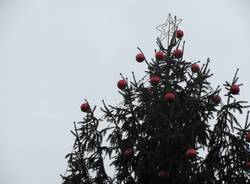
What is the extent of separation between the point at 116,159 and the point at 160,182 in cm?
113

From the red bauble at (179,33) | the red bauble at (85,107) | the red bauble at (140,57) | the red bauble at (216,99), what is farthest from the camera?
the red bauble at (179,33)

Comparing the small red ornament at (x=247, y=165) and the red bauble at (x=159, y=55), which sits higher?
the red bauble at (x=159, y=55)

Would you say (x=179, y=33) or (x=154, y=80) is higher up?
(x=179, y=33)

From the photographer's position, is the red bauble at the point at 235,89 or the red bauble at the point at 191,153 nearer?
the red bauble at the point at 191,153

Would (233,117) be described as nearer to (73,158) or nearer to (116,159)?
(116,159)

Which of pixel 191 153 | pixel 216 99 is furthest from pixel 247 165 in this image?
pixel 216 99

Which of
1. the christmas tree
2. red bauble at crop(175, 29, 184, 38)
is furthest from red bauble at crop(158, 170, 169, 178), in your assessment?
red bauble at crop(175, 29, 184, 38)

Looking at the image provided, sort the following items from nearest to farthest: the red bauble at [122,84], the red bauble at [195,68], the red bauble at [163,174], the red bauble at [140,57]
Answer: the red bauble at [163,174] → the red bauble at [122,84] → the red bauble at [195,68] → the red bauble at [140,57]

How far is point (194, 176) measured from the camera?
7625mm

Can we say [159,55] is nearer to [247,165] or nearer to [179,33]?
[179,33]

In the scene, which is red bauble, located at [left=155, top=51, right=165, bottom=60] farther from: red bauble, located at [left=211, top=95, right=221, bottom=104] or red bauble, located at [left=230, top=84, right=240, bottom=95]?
red bauble, located at [left=230, top=84, right=240, bottom=95]

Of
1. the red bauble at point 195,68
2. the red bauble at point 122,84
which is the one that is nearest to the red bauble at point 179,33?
the red bauble at point 195,68

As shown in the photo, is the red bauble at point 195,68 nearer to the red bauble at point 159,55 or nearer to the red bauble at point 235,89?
the red bauble at point 159,55

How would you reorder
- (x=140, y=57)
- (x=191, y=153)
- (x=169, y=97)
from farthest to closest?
(x=140, y=57) < (x=169, y=97) < (x=191, y=153)
